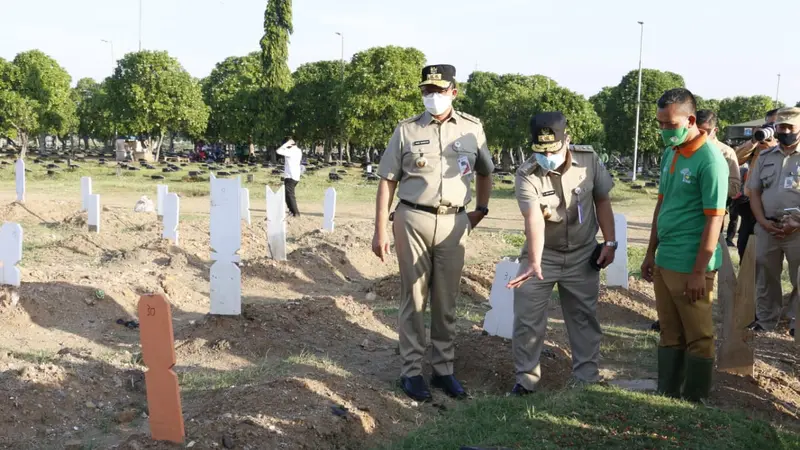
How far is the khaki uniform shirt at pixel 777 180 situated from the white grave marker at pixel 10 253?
6.90 meters

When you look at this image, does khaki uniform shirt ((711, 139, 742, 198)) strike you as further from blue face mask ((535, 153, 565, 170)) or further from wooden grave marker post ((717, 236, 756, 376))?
blue face mask ((535, 153, 565, 170))

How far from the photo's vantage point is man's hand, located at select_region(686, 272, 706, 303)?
433cm

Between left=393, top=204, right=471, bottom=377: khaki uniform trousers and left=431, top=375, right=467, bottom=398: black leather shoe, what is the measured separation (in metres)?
0.11

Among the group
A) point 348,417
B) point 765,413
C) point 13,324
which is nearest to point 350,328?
point 348,417

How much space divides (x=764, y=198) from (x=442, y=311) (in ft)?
11.6

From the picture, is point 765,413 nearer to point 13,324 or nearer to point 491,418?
point 491,418

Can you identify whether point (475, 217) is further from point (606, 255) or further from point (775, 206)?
point (775, 206)

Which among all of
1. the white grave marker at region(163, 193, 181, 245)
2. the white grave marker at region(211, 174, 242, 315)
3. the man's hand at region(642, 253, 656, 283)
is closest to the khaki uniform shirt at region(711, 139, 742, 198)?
the man's hand at region(642, 253, 656, 283)

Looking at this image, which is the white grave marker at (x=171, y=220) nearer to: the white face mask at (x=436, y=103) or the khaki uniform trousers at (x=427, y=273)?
the khaki uniform trousers at (x=427, y=273)

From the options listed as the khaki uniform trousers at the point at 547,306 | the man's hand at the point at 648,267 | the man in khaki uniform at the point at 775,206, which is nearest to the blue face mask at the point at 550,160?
the khaki uniform trousers at the point at 547,306

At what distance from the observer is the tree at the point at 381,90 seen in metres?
38.7

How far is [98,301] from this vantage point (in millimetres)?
7523

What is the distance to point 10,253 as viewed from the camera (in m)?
7.24

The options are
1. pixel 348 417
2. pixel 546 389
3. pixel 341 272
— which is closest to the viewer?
pixel 348 417
